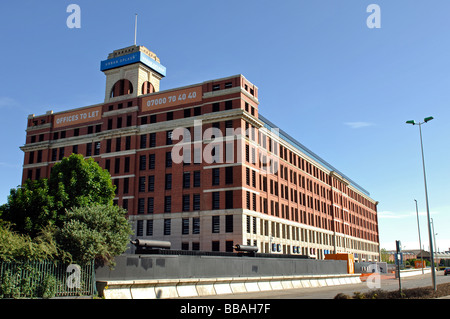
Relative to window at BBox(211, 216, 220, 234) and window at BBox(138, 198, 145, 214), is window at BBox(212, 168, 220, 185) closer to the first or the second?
window at BBox(211, 216, 220, 234)

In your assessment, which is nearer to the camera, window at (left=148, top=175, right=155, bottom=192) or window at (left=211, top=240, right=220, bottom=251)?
window at (left=211, top=240, right=220, bottom=251)

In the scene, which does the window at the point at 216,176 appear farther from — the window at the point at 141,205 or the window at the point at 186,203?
the window at the point at 141,205

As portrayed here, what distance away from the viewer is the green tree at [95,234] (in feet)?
74.9

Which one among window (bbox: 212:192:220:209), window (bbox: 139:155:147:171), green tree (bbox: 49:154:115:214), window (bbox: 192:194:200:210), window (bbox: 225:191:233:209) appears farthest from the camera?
window (bbox: 139:155:147:171)

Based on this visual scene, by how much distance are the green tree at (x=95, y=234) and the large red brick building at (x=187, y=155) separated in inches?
1294

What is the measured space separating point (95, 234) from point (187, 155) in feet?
134

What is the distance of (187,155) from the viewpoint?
211ft

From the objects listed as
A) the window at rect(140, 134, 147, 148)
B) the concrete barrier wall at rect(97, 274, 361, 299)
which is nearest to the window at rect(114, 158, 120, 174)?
the window at rect(140, 134, 147, 148)

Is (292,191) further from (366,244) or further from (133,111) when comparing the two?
(366,244)

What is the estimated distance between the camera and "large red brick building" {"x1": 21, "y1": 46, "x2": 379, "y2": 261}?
60.8 m

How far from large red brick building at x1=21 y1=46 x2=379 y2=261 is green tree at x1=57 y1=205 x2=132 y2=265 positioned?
3287 centimetres

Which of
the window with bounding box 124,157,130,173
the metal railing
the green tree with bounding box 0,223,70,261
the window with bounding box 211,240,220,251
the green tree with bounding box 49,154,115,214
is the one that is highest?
the window with bounding box 124,157,130,173

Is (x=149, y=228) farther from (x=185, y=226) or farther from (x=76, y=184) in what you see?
(x=76, y=184)

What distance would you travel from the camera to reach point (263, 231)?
64875mm
